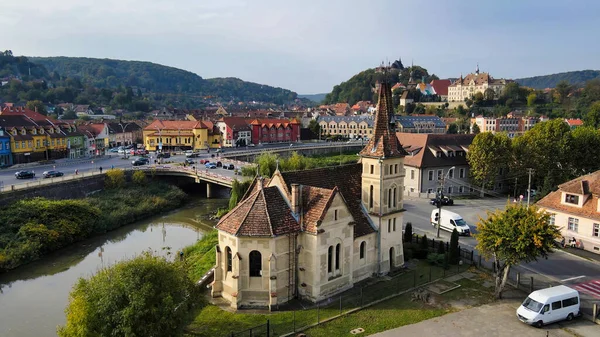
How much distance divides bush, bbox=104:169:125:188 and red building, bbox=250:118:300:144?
60830 millimetres

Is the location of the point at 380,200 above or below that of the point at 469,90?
below

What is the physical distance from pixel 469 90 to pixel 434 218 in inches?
6054

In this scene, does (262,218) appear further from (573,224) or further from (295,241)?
(573,224)

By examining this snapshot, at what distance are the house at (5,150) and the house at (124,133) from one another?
39179mm

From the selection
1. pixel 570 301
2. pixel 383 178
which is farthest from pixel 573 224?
pixel 383 178

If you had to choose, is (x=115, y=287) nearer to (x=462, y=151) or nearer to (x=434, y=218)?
(x=434, y=218)

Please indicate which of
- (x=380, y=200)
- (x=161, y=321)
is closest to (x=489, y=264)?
(x=380, y=200)

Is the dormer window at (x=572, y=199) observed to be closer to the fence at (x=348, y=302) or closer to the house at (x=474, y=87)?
the fence at (x=348, y=302)

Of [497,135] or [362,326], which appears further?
[497,135]

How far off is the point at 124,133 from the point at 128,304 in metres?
108

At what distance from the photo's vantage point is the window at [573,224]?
134 feet

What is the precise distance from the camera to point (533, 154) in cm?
6072

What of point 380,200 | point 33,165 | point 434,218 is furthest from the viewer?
point 33,165

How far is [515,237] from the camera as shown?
2853cm
